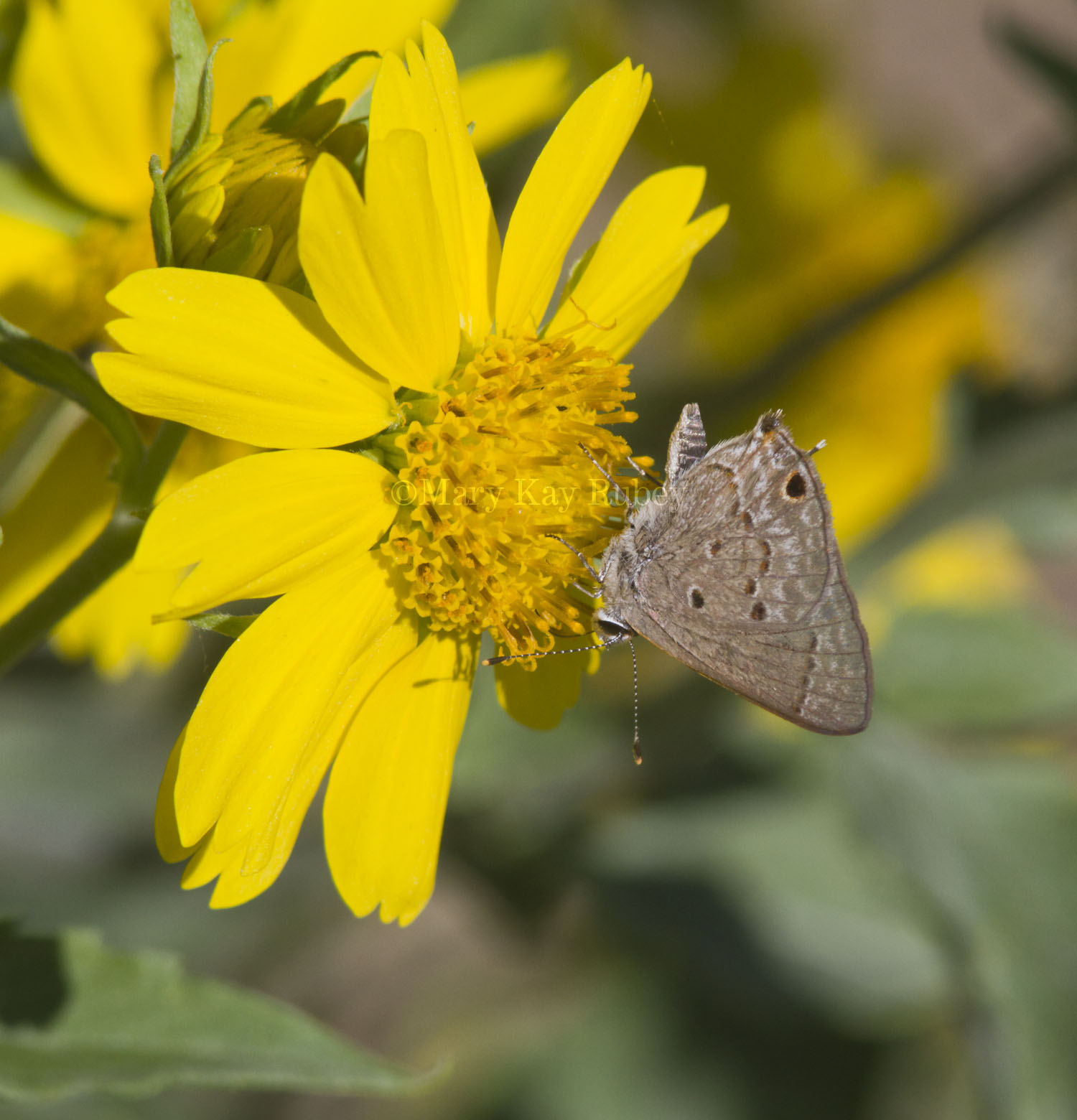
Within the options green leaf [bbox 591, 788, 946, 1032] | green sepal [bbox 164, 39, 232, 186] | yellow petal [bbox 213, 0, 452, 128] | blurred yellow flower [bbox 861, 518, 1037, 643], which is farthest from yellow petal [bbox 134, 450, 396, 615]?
blurred yellow flower [bbox 861, 518, 1037, 643]

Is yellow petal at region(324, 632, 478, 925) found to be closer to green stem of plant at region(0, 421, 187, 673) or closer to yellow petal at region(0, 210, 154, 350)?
green stem of plant at region(0, 421, 187, 673)

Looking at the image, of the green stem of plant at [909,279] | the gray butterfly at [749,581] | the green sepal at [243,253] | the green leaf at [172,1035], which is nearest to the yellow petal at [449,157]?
the green sepal at [243,253]

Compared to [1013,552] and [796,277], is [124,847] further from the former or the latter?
[1013,552]

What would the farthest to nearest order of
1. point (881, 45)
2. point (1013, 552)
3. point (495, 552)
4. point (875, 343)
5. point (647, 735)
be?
point (881, 45)
point (1013, 552)
point (875, 343)
point (647, 735)
point (495, 552)

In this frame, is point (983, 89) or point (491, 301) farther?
point (983, 89)

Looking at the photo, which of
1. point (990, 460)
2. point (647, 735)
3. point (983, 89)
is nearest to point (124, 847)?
point (647, 735)
